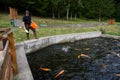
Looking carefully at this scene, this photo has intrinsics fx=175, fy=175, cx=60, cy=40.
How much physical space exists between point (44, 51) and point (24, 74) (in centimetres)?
579

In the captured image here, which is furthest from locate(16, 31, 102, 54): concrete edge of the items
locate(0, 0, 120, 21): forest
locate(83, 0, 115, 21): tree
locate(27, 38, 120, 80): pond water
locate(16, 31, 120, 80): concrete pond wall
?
locate(83, 0, 115, 21): tree

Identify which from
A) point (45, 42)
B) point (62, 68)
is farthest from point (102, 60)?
point (45, 42)

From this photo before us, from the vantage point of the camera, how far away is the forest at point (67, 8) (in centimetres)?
3494

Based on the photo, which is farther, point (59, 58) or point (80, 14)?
point (80, 14)

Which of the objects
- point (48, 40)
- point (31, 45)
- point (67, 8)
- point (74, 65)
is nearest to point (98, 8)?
point (67, 8)

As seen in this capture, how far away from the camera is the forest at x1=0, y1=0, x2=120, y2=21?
34938mm

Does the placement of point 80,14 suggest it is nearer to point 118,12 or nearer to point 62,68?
point 118,12

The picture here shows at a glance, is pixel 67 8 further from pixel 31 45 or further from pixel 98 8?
pixel 31 45

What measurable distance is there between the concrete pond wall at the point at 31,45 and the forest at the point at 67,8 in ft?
61.4

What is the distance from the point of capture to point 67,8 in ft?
123

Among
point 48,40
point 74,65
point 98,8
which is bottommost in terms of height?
point 74,65

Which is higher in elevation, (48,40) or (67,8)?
(67,8)

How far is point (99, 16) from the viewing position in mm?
43938

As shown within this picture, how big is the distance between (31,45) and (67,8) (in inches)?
1111
